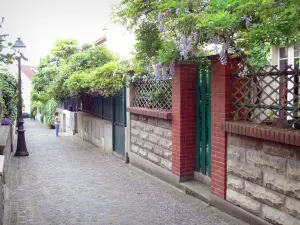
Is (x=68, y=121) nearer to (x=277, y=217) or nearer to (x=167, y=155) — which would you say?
(x=167, y=155)

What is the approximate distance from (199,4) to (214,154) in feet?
8.70

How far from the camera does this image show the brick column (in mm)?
7074

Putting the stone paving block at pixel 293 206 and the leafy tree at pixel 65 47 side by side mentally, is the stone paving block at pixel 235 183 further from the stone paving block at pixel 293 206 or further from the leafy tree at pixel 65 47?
the leafy tree at pixel 65 47

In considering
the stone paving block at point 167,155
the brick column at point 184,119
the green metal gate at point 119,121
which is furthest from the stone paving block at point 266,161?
the green metal gate at point 119,121

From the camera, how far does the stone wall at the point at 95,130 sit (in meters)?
12.6

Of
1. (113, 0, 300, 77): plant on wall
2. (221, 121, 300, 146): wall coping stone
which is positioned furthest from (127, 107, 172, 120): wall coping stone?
(221, 121, 300, 146): wall coping stone

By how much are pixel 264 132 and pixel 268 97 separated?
1.89ft

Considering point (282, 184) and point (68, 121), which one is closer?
point (282, 184)

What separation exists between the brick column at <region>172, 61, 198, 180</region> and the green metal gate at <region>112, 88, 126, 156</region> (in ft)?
12.3

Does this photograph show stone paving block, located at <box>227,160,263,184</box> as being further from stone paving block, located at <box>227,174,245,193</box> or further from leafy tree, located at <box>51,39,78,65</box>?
leafy tree, located at <box>51,39,78,65</box>

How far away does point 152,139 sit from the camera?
8.47 metres

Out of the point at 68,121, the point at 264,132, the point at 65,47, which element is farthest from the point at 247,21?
the point at 65,47

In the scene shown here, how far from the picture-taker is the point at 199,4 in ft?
19.9

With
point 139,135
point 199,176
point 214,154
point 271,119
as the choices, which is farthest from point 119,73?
point 271,119
